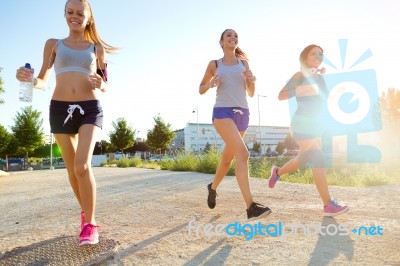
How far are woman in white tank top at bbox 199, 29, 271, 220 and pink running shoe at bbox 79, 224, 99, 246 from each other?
147cm

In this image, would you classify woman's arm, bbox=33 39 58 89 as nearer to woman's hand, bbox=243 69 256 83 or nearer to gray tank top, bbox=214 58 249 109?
gray tank top, bbox=214 58 249 109

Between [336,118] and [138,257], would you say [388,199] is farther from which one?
[138,257]

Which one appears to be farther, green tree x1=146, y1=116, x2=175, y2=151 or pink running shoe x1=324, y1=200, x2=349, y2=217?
green tree x1=146, y1=116, x2=175, y2=151

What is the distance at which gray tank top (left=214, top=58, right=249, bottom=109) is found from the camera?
12.1 feet

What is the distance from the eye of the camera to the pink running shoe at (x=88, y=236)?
2.44 m

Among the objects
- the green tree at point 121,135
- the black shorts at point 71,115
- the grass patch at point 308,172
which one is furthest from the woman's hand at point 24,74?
the green tree at point 121,135

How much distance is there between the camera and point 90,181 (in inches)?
105

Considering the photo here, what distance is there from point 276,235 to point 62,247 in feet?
5.52

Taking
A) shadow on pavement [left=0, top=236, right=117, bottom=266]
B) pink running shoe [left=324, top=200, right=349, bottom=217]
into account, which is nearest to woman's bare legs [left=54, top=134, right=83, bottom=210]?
shadow on pavement [left=0, top=236, right=117, bottom=266]

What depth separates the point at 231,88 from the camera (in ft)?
12.2

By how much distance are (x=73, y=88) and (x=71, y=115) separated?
240mm

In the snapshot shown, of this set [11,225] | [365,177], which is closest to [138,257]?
[11,225]

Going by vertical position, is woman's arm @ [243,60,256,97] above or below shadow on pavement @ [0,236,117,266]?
above

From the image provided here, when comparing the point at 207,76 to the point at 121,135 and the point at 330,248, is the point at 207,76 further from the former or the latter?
the point at 121,135
